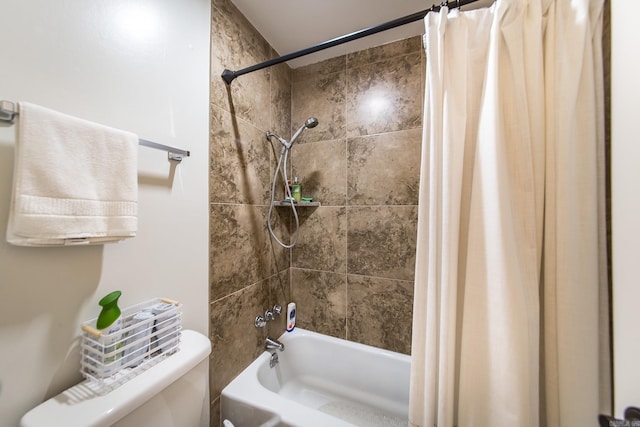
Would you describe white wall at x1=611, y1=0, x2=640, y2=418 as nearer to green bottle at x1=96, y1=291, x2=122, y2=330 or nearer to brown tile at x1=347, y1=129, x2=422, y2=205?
brown tile at x1=347, y1=129, x2=422, y2=205

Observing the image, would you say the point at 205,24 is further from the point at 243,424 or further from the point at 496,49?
the point at 243,424

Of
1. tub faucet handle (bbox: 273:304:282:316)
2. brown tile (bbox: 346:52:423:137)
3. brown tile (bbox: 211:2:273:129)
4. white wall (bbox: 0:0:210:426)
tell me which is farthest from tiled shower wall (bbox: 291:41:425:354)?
white wall (bbox: 0:0:210:426)

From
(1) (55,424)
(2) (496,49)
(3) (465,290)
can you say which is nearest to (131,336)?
(1) (55,424)

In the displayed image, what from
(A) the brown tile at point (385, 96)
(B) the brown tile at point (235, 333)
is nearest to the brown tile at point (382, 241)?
(A) the brown tile at point (385, 96)

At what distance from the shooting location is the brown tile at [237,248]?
1.04m

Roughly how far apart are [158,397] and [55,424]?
0.20m

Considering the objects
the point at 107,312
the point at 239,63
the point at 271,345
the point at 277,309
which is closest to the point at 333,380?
the point at 271,345

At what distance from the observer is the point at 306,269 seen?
1.63 metres

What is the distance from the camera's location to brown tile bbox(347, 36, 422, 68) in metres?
1.35

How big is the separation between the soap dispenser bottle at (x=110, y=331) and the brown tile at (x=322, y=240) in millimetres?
1105

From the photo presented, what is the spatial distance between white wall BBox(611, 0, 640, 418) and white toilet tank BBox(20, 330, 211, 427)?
114 cm

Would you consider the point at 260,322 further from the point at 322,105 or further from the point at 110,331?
the point at 322,105

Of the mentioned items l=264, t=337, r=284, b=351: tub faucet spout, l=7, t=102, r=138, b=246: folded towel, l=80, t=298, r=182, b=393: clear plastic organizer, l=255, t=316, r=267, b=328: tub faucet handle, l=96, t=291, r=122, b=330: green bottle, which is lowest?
l=264, t=337, r=284, b=351: tub faucet spout

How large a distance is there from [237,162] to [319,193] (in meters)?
0.62
